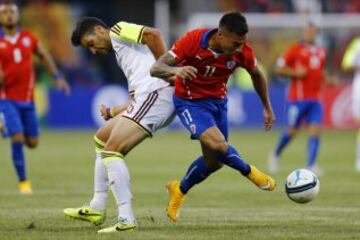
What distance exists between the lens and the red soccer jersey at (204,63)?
397 inches

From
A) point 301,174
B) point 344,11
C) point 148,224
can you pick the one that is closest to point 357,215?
point 301,174

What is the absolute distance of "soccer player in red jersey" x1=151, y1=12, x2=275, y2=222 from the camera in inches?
386

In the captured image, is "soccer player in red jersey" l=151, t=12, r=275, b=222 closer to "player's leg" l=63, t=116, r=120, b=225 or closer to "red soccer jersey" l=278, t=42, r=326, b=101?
"player's leg" l=63, t=116, r=120, b=225

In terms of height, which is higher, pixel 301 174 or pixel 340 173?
pixel 301 174

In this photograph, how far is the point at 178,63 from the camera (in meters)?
10.1

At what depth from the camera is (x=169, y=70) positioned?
962 centimetres

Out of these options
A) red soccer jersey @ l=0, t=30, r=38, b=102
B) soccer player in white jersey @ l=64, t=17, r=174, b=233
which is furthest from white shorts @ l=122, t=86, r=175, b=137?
red soccer jersey @ l=0, t=30, r=38, b=102

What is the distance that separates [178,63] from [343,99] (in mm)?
21219

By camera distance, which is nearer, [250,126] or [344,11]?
[250,126]

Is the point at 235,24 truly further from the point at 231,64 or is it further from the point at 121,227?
the point at 121,227

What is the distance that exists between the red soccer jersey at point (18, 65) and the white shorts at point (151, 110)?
5.40 metres

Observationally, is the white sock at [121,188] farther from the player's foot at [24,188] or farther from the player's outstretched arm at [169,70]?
the player's foot at [24,188]

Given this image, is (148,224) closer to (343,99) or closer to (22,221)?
(22,221)

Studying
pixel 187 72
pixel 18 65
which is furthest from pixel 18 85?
pixel 187 72
